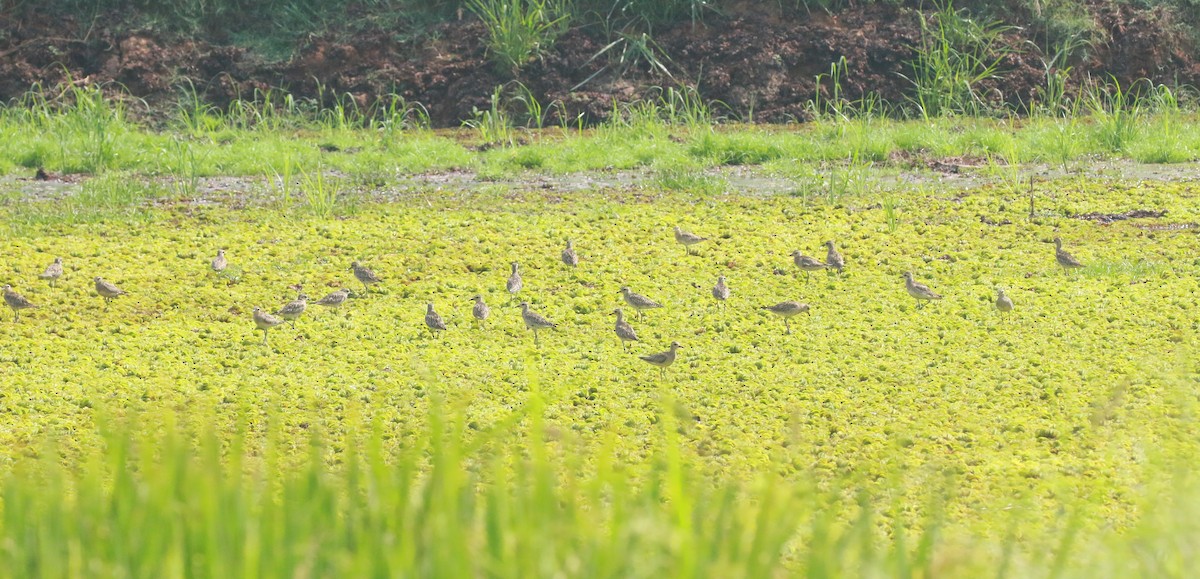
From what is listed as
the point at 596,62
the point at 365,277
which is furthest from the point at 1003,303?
the point at 596,62

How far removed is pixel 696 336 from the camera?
348 inches

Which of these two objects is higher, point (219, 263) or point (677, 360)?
point (677, 360)

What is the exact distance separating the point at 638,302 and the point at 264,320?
220 cm

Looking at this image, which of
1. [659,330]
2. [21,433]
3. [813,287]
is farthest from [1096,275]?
[21,433]

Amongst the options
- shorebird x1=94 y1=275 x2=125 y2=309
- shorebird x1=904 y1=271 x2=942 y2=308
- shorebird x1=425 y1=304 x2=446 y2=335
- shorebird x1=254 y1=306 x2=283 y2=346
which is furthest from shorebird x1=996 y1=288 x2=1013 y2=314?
shorebird x1=94 y1=275 x2=125 y2=309

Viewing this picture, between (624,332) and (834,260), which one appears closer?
(624,332)

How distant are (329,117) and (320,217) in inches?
200

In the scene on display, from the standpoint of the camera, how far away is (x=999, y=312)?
9078 mm

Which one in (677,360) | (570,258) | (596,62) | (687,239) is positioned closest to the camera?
(677,360)

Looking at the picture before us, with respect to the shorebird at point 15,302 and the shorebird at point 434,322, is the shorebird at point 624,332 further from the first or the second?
the shorebird at point 15,302

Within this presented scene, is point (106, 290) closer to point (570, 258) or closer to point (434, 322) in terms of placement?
point (434, 322)

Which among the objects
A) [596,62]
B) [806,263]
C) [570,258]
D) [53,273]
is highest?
[806,263]

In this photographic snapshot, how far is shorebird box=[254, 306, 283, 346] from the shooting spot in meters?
8.83

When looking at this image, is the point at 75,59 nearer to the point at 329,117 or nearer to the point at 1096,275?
the point at 329,117
